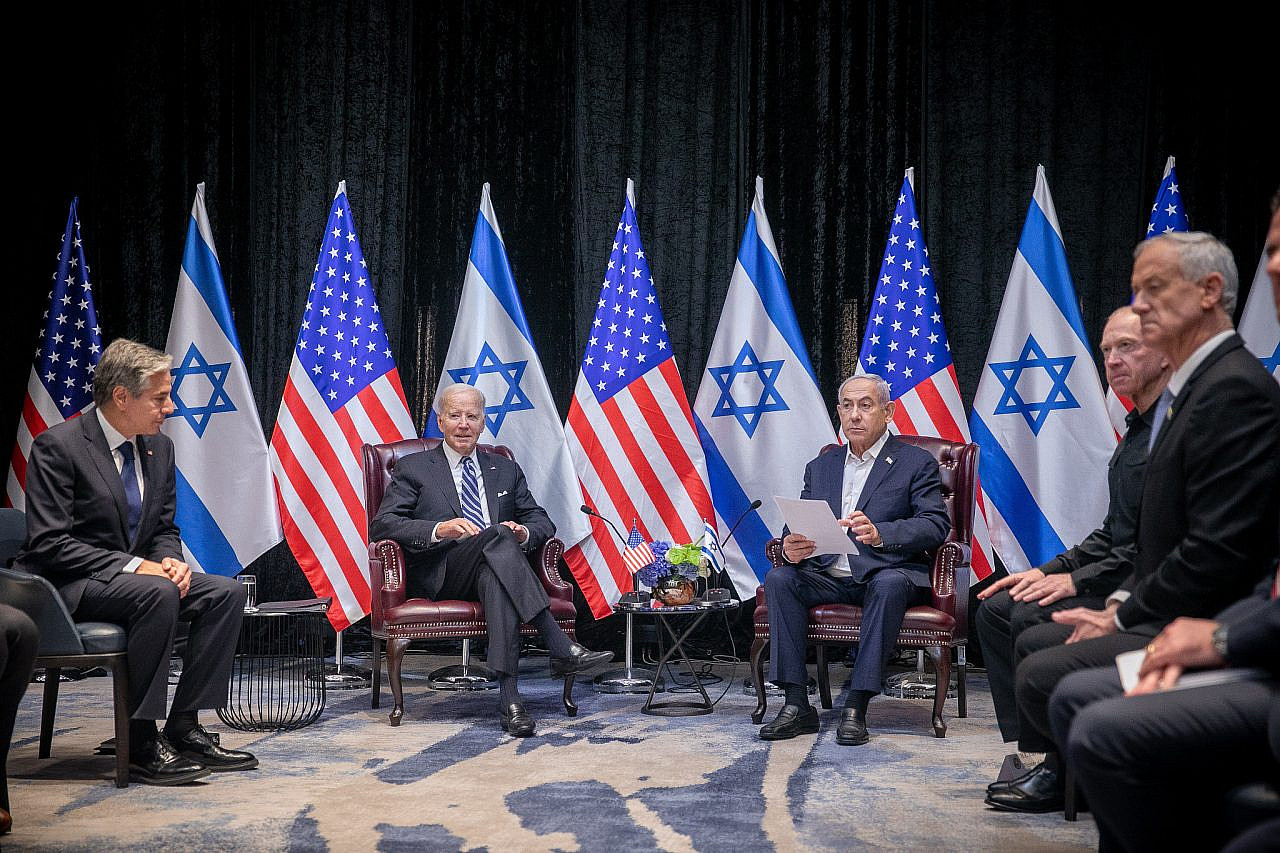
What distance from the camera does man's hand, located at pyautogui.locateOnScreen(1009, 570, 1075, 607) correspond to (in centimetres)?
315

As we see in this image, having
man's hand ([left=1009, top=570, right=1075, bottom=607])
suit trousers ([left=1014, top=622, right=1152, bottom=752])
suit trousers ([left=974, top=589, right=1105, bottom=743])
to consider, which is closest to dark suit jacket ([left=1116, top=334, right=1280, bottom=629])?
suit trousers ([left=1014, top=622, right=1152, bottom=752])

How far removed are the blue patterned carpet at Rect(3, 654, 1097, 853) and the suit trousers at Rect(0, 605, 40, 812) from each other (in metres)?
0.24

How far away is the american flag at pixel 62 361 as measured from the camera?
5676 millimetres

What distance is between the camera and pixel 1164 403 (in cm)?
255

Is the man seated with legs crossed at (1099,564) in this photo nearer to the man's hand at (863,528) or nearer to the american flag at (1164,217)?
the man's hand at (863,528)

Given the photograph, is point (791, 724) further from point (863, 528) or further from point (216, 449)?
point (216, 449)

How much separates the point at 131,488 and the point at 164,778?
897 millimetres

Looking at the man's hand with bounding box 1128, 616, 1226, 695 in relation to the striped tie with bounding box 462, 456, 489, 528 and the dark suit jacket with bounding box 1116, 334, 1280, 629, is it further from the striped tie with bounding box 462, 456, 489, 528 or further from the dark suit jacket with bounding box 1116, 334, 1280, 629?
the striped tie with bounding box 462, 456, 489, 528

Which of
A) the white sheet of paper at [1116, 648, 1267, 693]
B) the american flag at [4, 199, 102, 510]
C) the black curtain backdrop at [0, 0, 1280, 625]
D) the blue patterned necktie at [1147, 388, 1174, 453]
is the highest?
the black curtain backdrop at [0, 0, 1280, 625]

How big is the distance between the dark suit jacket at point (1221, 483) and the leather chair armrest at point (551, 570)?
276 cm

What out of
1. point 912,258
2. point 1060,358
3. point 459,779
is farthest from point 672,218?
point 459,779

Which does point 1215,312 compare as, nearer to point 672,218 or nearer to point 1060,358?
point 1060,358

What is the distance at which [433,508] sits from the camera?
15.7 feet

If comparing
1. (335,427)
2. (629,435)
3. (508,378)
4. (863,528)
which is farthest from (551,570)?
(335,427)
